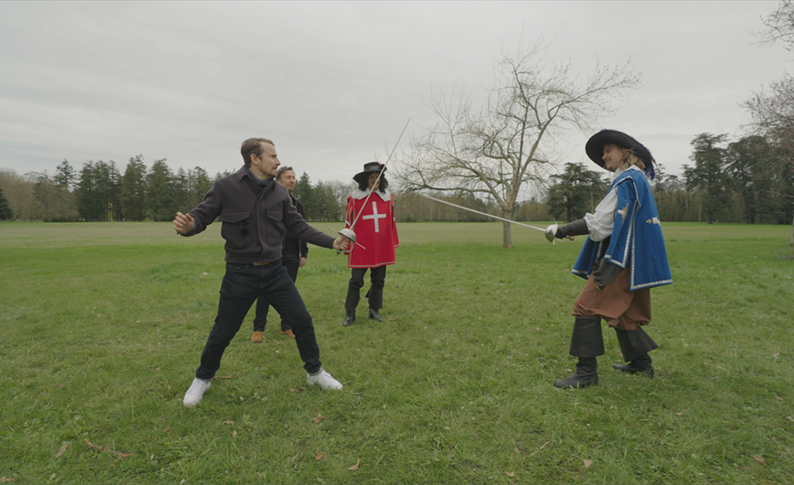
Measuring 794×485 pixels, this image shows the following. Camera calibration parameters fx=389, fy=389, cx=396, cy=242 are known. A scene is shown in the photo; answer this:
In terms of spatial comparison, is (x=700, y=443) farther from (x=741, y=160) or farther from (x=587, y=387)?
(x=741, y=160)

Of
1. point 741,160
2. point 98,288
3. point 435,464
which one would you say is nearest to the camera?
point 435,464

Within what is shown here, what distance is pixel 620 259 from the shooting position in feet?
11.9

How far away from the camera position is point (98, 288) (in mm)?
9438

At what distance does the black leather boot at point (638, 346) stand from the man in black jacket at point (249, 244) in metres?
3.03

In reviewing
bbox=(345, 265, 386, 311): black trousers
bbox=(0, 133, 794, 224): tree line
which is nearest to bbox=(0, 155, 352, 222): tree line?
bbox=(0, 133, 794, 224): tree line

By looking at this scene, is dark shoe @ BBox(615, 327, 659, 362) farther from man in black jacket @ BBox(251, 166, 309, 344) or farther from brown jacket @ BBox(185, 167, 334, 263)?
man in black jacket @ BBox(251, 166, 309, 344)

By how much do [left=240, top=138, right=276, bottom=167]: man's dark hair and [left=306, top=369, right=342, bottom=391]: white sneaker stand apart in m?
2.25

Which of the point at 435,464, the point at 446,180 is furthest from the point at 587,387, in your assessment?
the point at 446,180

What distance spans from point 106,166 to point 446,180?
84.6 metres

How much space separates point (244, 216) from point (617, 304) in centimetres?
364

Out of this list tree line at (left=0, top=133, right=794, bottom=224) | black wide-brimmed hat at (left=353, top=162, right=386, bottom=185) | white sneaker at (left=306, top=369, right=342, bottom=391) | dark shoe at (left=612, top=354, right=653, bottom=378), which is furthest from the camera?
tree line at (left=0, top=133, right=794, bottom=224)

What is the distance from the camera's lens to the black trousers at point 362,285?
6.26 metres

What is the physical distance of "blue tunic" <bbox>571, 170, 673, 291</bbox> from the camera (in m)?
3.64

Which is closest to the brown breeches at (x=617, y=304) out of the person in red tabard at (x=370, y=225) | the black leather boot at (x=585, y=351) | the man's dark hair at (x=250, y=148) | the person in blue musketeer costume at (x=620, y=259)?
the person in blue musketeer costume at (x=620, y=259)
